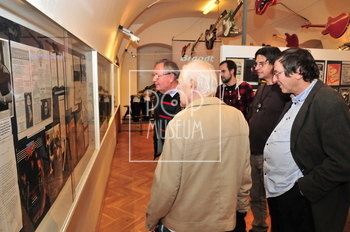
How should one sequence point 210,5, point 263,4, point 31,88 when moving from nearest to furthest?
point 31,88 → point 263,4 → point 210,5

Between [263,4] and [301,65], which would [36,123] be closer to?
[301,65]

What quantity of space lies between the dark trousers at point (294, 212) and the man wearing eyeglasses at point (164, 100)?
1.17m

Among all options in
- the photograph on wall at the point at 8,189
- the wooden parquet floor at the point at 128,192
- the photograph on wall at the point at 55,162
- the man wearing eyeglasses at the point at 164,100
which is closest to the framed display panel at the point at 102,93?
the wooden parquet floor at the point at 128,192

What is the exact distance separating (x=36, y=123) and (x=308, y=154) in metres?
1.60

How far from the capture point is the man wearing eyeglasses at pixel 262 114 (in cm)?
247

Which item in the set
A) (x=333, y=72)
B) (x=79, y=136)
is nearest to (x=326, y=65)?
(x=333, y=72)

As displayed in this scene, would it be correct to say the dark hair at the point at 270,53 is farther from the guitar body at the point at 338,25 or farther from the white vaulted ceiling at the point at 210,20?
the guitar body at the point at 338,25

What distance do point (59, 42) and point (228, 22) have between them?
4.93 meters

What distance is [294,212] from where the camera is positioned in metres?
1.83

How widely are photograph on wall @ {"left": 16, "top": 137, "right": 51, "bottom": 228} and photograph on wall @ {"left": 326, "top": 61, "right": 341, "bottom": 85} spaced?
4.84 m

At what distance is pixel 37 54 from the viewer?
1.13m

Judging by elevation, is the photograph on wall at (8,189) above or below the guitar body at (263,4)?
below

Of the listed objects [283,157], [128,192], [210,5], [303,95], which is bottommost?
[128,192]

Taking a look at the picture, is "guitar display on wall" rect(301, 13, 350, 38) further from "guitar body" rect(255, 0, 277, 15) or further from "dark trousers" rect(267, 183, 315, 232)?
"dark trousers" rect(267, 183, 315, 232)
